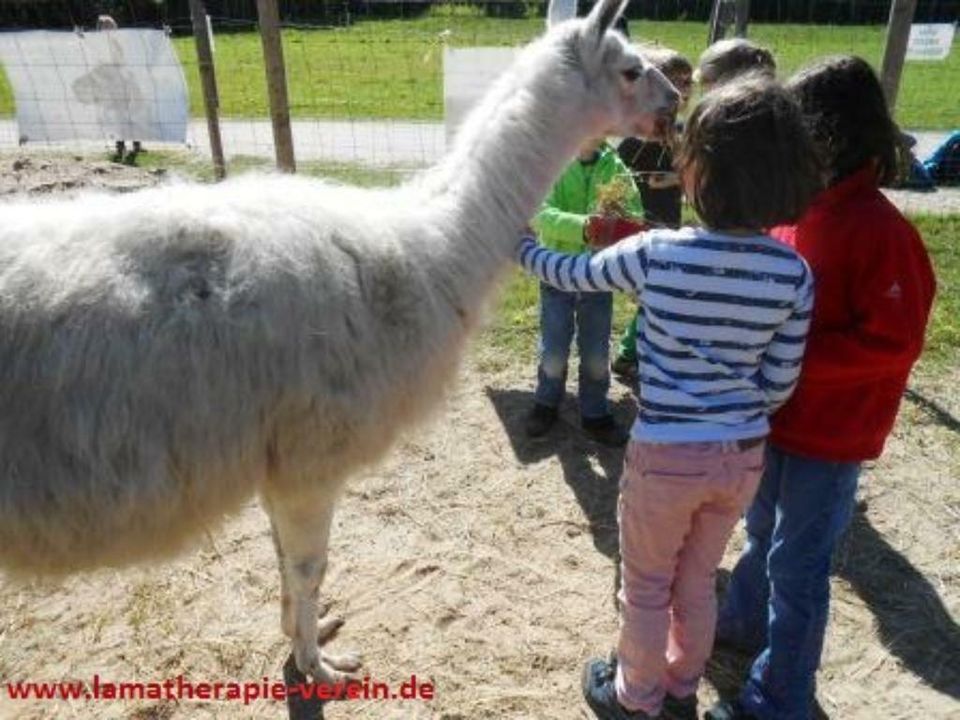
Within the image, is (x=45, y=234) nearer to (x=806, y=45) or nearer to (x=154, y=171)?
(x=154, y=171)

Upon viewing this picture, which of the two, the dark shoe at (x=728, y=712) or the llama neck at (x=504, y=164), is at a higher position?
the llama neck at (x=504, y=164)

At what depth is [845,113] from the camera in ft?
7.35

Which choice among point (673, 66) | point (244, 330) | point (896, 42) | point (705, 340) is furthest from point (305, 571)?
point (896, 42)

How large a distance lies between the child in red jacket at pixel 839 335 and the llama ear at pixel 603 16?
72cm

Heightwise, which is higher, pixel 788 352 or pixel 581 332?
pixel 788 352

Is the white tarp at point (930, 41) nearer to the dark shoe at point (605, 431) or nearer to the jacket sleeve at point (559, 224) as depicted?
the dark shoe at point (605, 431)

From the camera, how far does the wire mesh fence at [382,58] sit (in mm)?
11102

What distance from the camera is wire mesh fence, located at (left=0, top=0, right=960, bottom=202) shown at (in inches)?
437

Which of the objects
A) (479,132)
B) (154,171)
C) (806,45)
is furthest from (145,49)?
(806,45)

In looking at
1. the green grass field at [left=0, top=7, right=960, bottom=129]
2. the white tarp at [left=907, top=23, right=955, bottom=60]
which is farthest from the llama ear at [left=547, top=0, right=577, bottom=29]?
the green grass field at [left=0, top=7, right=960, bottom=129]

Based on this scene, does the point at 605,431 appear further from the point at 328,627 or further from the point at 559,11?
the point at 559,11

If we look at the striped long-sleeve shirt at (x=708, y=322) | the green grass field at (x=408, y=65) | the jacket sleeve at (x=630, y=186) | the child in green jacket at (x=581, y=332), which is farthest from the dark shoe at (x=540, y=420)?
the green grass field at (x=408, y=65)

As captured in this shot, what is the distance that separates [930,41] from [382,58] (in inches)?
482

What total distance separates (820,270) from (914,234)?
0.27 m
